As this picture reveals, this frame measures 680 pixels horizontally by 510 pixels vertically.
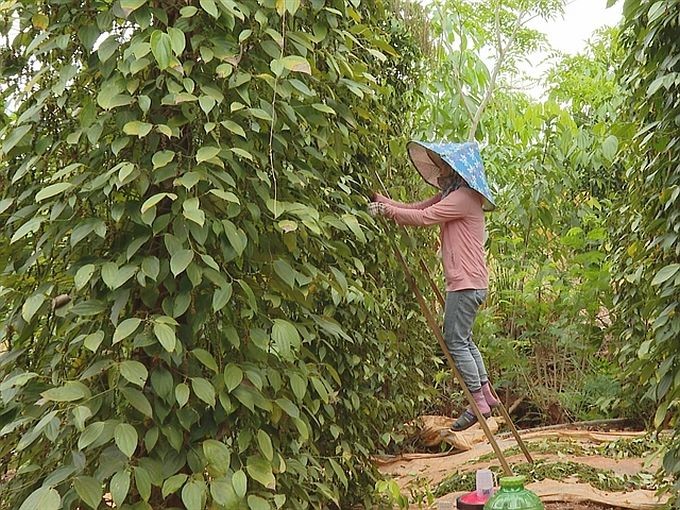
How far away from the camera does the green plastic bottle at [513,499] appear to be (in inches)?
80.8

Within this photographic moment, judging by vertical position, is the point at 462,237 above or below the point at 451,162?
below

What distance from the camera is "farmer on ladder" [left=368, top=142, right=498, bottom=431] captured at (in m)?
3.02

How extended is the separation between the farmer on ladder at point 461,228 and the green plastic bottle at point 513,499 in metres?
1.07

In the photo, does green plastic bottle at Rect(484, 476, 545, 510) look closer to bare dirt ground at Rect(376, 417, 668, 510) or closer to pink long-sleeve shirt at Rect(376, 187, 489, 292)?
bare dirt ground at Rect(376, 417, 668, 510)

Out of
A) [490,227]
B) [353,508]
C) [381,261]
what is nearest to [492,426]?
[490,227]

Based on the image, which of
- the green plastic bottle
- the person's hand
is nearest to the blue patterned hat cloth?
the person's hand

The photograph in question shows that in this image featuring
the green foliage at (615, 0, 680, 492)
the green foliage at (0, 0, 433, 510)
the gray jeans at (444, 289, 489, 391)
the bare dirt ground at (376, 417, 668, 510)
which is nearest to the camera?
the green foliage at (0, 0, 433, 510)

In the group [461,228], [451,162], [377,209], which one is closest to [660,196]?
[377,209]

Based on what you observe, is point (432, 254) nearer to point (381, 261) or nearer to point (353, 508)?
point (381, 261)

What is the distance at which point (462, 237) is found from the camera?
313 centimetres

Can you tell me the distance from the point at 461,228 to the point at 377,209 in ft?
2.21

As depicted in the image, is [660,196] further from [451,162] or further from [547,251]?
[547,251]

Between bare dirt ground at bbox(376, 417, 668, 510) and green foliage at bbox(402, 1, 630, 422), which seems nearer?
bare dirt ground at bbox(376, 417, 668, 510)

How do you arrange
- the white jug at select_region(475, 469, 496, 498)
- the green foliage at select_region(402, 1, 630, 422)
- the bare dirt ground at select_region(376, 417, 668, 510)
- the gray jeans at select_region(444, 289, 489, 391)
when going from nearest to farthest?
the white jug at select_region(475, 469, 496, 498) → the bare dirt ground at select_region(376, 417, 668, 510) → the gray jeans at select_region(444, 289, 489, 391) → the green foliage at select_region(402, 1, 630, 422)
